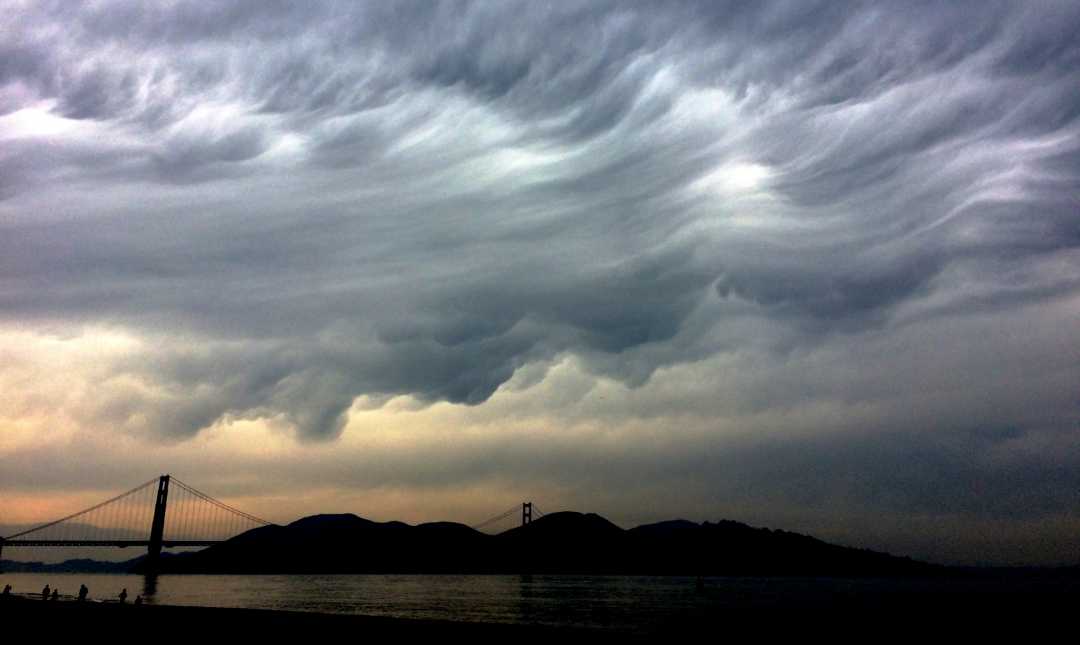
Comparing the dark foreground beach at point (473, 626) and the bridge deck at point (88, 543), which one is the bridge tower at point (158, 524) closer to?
the bridge deck at point (88, 543)

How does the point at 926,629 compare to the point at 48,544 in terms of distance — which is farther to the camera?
the point at 48,544

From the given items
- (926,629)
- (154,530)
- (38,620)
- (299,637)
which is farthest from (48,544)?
(926,629)

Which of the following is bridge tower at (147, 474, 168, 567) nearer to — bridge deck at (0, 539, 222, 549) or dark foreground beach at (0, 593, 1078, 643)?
bridge deck at (0, 539, 222, 549)

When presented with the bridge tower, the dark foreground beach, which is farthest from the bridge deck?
the dark foreground beach

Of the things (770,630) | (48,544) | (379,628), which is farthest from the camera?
(48,544)

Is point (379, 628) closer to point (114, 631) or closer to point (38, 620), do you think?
point (114, 631)

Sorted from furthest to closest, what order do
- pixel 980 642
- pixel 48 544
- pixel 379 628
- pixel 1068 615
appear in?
pixel 48 544, pixel 1068 615, pixel 980 642, pixel 379 628

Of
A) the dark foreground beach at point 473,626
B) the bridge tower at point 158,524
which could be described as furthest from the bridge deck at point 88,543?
the dark foreground beach at point 473,626
